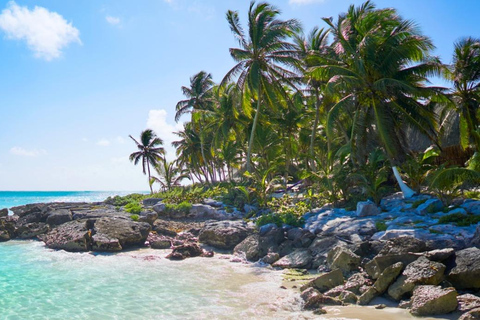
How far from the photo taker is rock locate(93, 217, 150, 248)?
15.8m

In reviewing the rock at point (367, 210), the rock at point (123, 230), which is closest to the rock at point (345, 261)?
the rock at point (367, 210)

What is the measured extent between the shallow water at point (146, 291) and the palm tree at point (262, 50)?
49.3 feet

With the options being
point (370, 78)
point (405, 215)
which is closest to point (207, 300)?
point (405, 215)

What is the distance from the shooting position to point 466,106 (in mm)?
19312

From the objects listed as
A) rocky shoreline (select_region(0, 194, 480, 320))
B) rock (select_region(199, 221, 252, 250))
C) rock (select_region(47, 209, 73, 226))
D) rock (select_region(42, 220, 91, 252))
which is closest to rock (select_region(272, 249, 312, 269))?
rocky shoreline (select_region(0, 194, 480, 320))

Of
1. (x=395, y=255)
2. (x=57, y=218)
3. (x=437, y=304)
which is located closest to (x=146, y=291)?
(x=395, y=255)

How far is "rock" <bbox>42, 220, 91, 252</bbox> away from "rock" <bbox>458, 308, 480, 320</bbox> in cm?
1489

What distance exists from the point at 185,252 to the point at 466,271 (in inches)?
397

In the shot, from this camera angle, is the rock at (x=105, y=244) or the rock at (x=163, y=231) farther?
the rock at (x=163, y=231)

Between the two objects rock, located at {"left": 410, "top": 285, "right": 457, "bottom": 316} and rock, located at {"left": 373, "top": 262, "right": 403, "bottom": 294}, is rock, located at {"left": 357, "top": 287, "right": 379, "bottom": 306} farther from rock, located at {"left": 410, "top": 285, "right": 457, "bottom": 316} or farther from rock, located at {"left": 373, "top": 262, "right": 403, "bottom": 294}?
rock, located at {"left": 410, "top": 285, "right": 457, "bottom": 316}

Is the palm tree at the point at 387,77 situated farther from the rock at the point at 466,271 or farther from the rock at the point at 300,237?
the rock at the point at 466,271

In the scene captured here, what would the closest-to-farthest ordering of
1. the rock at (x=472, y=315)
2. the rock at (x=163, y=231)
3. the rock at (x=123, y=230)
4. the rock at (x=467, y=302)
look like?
1. the rock at (x=472, y=315)
2. the rock at (x=467, y=302)
3. the rock at (x=123, y=230)
4. the rock at (x=163, y=231)

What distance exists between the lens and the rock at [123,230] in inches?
622

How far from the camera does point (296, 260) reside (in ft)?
38.8
